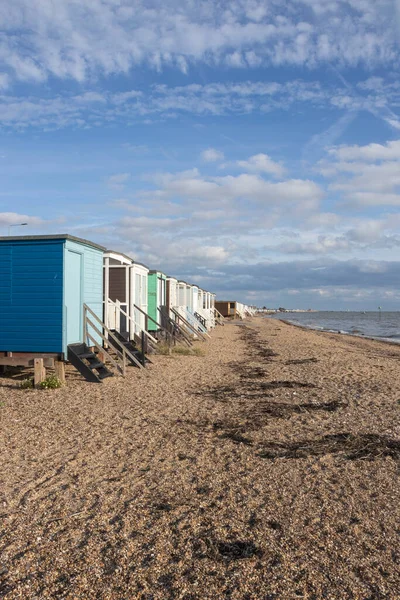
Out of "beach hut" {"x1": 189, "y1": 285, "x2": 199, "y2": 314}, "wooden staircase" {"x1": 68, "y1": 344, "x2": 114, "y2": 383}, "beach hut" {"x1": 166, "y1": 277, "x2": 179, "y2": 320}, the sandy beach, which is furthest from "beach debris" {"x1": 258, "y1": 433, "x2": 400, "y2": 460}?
"beach hut" {"x1": 189, "y1": 285, "x2": 199, "y2": 314}

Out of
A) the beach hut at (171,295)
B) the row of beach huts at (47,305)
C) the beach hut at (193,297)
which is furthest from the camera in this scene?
the beach hut at (193,297)

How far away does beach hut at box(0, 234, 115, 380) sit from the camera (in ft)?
35.4

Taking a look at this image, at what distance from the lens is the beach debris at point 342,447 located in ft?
20.4

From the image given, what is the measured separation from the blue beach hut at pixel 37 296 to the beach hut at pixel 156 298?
834 cm

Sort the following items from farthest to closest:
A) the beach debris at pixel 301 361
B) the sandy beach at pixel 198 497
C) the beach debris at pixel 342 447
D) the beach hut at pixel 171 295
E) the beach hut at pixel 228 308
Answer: the beach hut at pixel 228 308
the beach hut at pixel 171 295
the beach debris at pixel 301 361
the beach debris at pixel 342 447
the sandy beach at pixel 198 497

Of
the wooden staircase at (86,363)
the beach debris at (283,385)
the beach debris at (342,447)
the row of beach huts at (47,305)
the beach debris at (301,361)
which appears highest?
the row of beach huts at (47,305)

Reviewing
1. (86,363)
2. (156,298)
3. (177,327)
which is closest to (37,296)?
(86,363)

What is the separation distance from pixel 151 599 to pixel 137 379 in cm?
872

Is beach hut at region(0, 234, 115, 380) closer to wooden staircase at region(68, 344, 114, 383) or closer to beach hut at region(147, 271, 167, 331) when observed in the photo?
wooden staircase at region(68, 344, 114, 383)

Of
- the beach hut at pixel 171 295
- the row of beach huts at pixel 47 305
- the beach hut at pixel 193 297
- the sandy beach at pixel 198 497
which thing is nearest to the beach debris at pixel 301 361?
the sandy beach at pixel 198 497

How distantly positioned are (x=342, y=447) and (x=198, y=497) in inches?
97.7

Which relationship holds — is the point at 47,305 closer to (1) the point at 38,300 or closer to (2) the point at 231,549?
(1) the point at 38,300

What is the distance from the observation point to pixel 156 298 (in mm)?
20250

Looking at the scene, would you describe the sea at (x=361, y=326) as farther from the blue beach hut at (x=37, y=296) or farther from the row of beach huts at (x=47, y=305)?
the blue beach hut at (x=37, y=296)
